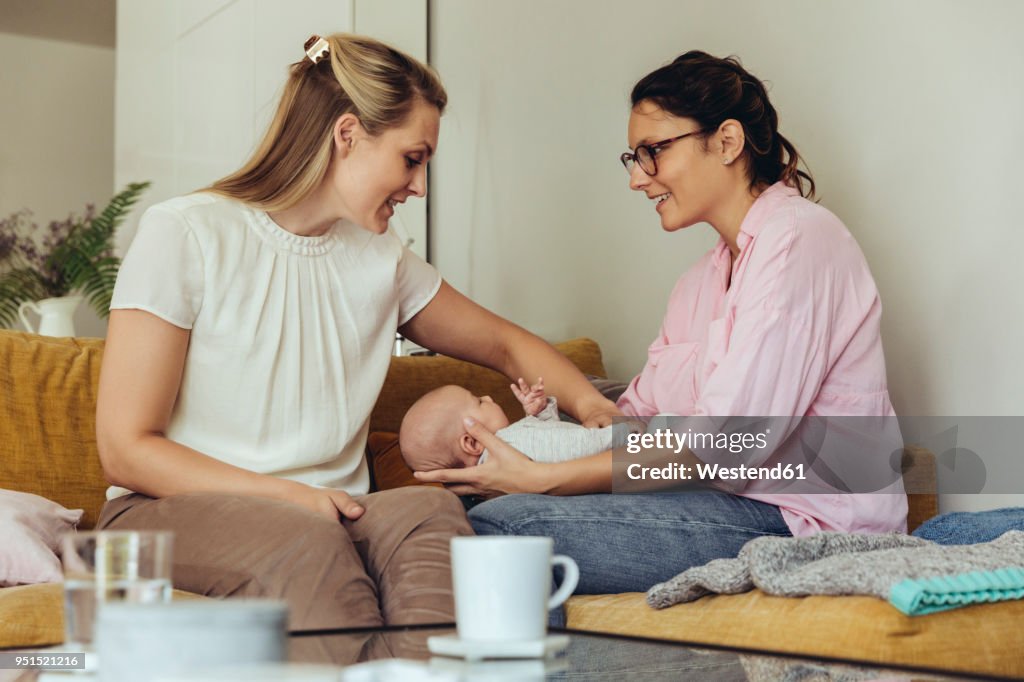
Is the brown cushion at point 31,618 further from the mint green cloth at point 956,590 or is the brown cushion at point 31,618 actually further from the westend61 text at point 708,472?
the mint green cloth at point 956,590

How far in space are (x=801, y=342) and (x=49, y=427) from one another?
135 cm

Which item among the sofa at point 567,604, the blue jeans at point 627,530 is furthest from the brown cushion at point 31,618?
the blue jeans at point 627,530

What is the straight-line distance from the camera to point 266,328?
1.82 m

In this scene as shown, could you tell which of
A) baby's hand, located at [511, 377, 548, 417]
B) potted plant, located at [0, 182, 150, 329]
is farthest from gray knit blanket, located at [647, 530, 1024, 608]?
potted plant, located at [0, 182, 150, 329]

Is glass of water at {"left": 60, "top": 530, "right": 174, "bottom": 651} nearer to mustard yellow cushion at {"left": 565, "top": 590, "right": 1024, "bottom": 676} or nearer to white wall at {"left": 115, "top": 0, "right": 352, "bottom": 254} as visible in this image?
mustard yellow cushion at {"left": 565, "top": 590, "right": 1024, "bottom": 676}

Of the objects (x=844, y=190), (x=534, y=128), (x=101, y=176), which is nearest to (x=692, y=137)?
(x=844, y=190)

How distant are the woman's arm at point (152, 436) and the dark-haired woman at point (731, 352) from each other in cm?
31

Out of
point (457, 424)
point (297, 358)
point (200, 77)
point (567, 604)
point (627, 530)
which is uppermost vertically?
point (200, 77)

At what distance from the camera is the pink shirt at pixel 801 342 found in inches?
67.3

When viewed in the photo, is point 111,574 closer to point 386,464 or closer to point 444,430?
point 444,430

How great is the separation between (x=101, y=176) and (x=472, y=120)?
9.25ft

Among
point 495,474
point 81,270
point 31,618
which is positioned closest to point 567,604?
point 495,474

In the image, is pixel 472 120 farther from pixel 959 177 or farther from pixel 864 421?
pixel 864 421

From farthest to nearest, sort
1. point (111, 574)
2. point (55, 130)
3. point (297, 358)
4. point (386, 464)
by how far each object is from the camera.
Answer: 1. point (55, 130)
2. point (386, 464)
3. point (297, 358)
4. point (111, 574)
